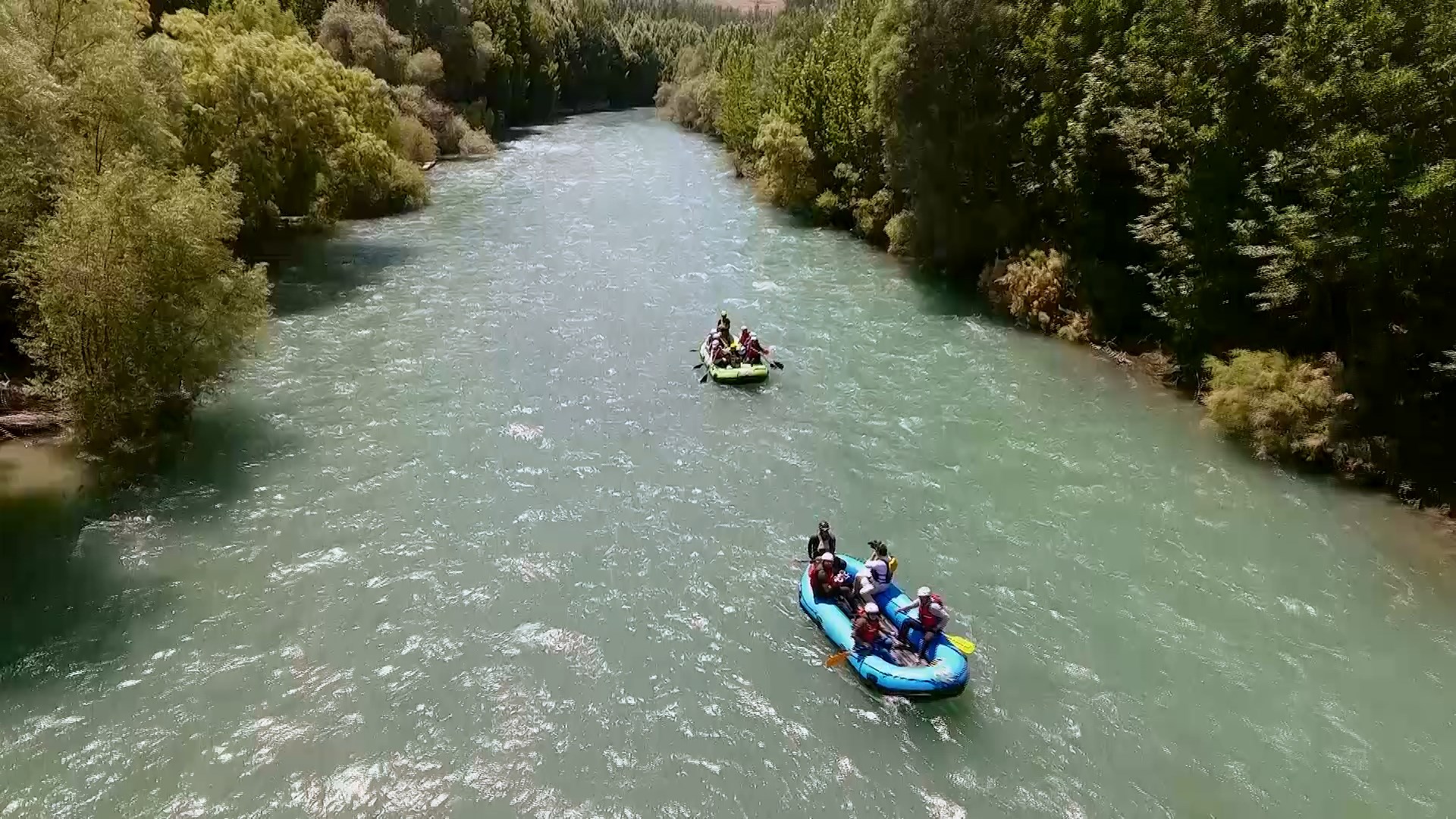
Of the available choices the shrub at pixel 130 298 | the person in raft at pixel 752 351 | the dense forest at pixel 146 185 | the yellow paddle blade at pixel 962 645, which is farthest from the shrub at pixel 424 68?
the yellow paddle blade at pixel 962 645

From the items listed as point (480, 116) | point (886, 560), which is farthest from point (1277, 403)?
point (480, 116)

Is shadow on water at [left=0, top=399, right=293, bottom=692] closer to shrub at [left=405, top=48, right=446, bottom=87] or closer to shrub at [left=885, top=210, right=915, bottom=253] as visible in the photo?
shrub at [left=885, top=210, right=915, bottom=253]

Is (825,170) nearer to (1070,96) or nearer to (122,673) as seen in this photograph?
(1070,96)

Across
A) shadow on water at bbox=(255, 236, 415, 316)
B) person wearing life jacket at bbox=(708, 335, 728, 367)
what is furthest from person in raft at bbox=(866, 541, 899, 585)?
shadow on water at bbox=(255, 236, 415, 316)

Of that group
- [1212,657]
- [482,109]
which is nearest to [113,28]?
[1212,657]

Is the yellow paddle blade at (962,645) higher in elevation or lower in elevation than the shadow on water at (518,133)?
lower

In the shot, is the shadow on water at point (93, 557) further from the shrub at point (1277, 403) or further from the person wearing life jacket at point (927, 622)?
the shrub at point (1277, 403)
